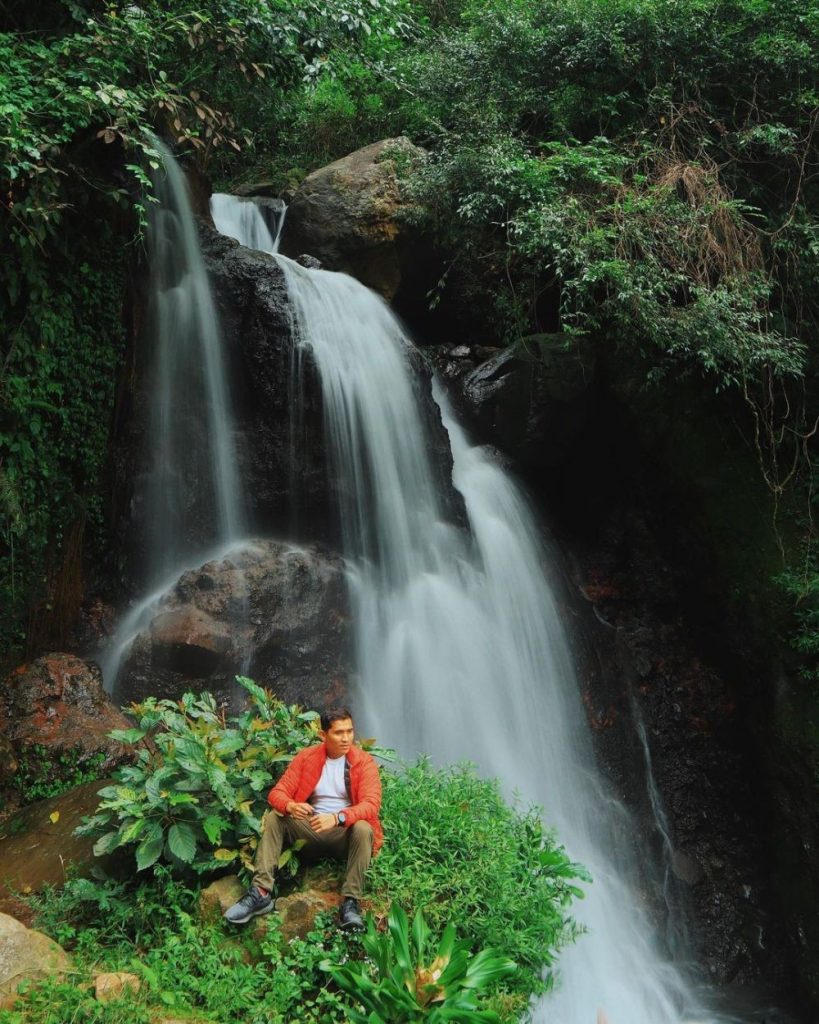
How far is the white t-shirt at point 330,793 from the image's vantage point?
4094 millimetres

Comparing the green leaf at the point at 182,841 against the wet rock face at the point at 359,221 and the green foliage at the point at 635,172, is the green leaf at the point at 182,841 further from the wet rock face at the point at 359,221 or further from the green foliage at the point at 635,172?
the wet rock face at the point at 359,221

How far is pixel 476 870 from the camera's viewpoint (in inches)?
163

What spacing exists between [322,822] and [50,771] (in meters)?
2.55

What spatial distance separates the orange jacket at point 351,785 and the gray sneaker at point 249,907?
1.33 ft

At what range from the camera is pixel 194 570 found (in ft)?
22.4

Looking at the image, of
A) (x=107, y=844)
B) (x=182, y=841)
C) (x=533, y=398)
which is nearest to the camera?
(x=182, y=841)

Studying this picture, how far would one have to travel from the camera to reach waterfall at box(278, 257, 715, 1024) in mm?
6375

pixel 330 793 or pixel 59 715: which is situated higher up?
pixel 330 793

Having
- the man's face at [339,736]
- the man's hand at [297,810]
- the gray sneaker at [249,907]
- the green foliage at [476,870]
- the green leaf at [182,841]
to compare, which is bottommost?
the green foliage at [476,870]

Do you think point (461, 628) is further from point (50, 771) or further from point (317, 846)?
point (50, 771)

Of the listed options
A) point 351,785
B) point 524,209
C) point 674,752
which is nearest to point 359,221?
point 524,209

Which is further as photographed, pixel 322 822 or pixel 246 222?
pixel 246 222

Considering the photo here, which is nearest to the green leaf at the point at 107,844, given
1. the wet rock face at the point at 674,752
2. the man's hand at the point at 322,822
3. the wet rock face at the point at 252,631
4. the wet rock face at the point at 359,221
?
the man's hand at the point at 322,822

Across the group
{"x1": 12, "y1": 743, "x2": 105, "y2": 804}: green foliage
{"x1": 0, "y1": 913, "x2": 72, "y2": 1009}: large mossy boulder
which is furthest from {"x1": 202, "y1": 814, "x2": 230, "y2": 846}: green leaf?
{"x1": 12, "y1": 743, "x2": 105, "y2": 804}: green foliage
